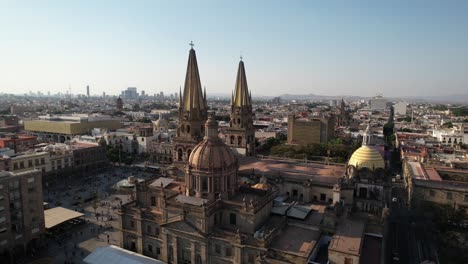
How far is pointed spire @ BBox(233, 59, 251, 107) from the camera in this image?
59188 mm

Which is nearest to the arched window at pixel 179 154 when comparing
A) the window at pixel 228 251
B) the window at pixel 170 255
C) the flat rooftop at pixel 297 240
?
the window at pixel 170 255

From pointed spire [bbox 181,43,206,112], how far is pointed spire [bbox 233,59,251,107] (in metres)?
9.24

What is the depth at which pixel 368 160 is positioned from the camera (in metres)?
45.7

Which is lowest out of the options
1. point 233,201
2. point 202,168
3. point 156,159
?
point 156,159

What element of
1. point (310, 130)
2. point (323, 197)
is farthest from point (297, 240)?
point (310, 130)

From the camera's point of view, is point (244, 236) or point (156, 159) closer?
point (244, 236)

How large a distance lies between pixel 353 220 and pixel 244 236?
1351 centimetres

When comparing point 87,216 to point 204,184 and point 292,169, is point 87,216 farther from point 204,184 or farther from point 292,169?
point 292,169

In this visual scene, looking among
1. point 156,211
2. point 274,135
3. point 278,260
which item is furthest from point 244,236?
point 274,135

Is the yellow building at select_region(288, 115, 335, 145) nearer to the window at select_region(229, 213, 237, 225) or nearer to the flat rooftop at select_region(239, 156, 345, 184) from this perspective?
the flat rooftop at select_region(239, 156, 345, 184)

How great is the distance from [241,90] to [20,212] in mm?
38092

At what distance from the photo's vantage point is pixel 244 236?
1372 inches

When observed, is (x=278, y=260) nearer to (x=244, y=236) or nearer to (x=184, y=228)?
(x=244, y=236)

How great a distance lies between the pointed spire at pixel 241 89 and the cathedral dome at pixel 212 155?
18.6 meters
